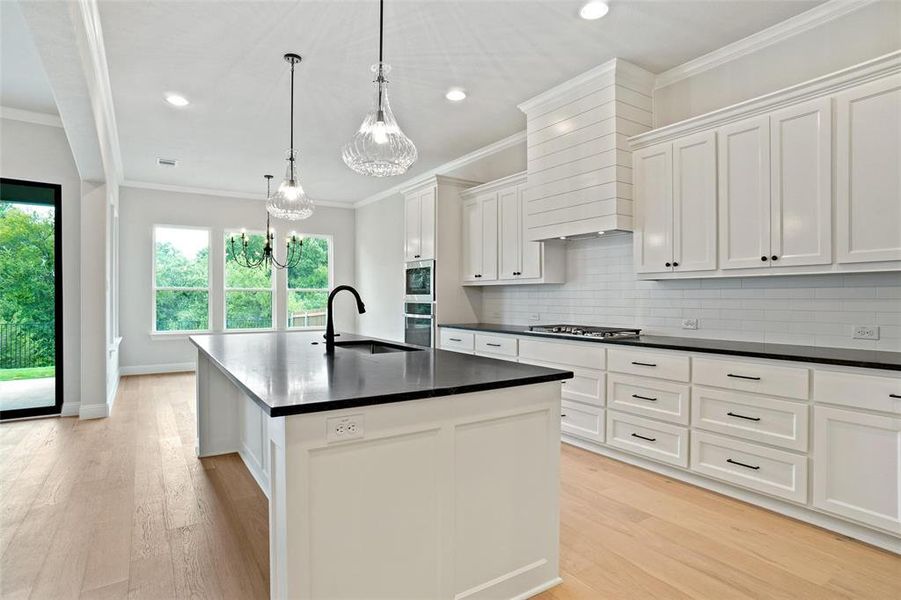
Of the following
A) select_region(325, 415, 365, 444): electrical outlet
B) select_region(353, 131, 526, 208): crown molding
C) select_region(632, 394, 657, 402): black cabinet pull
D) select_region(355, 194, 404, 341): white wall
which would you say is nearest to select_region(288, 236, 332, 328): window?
select_region(355, 194, 404, 341): white wall

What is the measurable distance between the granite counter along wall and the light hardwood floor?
1.10 m

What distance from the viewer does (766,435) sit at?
270cm

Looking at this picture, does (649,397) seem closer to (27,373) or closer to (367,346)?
(367,346)

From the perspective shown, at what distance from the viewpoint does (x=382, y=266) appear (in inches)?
307

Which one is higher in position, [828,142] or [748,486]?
[828,142]

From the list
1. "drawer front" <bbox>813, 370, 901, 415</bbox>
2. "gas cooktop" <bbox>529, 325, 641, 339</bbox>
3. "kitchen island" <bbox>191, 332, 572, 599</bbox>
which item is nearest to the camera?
"kitchen island" <bbox>191, 332, 572, 599</bbox>

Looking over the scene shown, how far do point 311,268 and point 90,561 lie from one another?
6.58m

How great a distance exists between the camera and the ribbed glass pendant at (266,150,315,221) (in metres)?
3.69

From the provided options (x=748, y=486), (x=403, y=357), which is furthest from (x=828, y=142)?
(x=403, y=357)

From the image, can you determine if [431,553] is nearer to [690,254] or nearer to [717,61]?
[690,254]

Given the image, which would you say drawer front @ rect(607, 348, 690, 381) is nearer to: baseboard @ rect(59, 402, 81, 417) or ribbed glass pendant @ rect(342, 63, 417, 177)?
ribbed glass pendant @ rect(342, 63, 417, 177)

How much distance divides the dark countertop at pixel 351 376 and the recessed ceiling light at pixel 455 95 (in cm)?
237

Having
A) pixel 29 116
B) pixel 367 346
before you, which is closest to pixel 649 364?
pixel 367 346

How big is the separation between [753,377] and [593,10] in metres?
2.32
